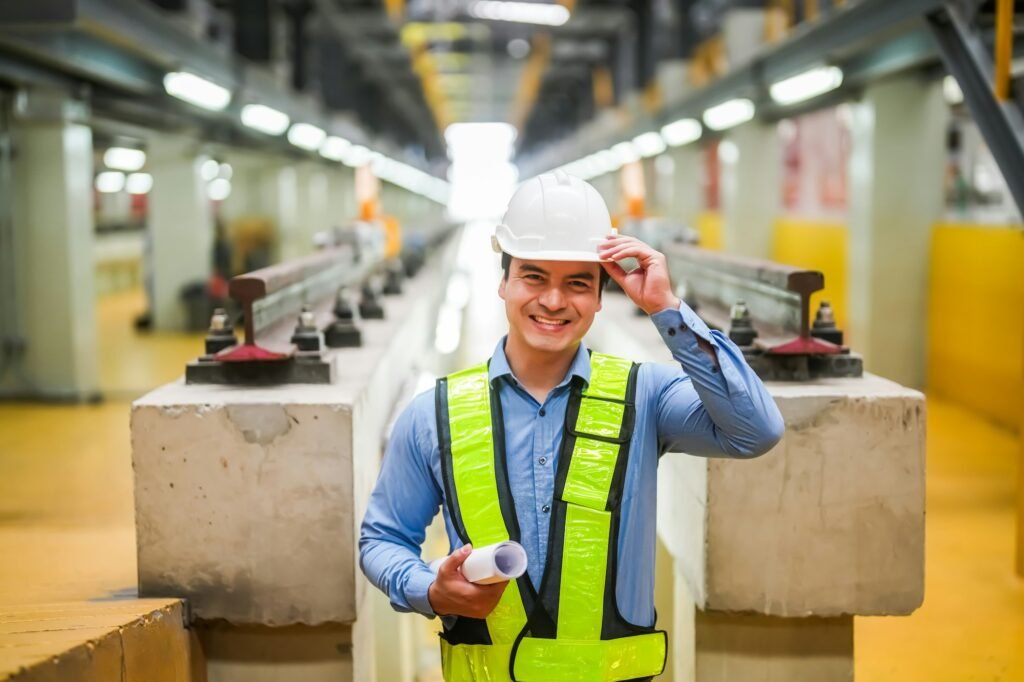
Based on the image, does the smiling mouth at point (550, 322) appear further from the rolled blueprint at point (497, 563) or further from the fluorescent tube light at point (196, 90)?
the fluorescent tube light at point (196, 90)

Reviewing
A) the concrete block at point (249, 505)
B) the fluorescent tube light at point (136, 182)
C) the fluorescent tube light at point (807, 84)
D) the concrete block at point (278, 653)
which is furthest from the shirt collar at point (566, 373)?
the fluorescent tube light at point (136, 182)

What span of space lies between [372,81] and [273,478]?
24.6 meters

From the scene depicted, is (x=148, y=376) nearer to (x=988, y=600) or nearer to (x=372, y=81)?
(x=988, y=600)

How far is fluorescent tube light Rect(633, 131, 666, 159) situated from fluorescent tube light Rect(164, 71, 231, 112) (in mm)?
8396

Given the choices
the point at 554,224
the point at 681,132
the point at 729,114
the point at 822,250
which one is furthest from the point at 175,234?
the point at 554,224

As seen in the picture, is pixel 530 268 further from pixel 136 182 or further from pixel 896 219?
pixel 136 182

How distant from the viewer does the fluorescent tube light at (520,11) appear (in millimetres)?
14242

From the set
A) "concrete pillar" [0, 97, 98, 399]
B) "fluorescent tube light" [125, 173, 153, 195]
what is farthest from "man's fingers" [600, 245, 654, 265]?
"fluorescent tube light" [125, 173, 153, 195]

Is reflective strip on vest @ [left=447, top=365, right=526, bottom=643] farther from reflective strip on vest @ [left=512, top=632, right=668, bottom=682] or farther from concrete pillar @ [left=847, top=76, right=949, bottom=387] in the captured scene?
concrete pillar @ [left=847, top=76, right=949, bottom=387]

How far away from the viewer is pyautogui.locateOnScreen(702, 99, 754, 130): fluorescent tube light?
1154 centimetres

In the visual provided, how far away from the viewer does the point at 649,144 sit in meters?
18.0

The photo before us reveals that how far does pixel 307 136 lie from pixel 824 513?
43.1ft

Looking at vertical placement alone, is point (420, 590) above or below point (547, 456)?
below

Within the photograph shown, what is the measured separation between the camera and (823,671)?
3.16 metres
